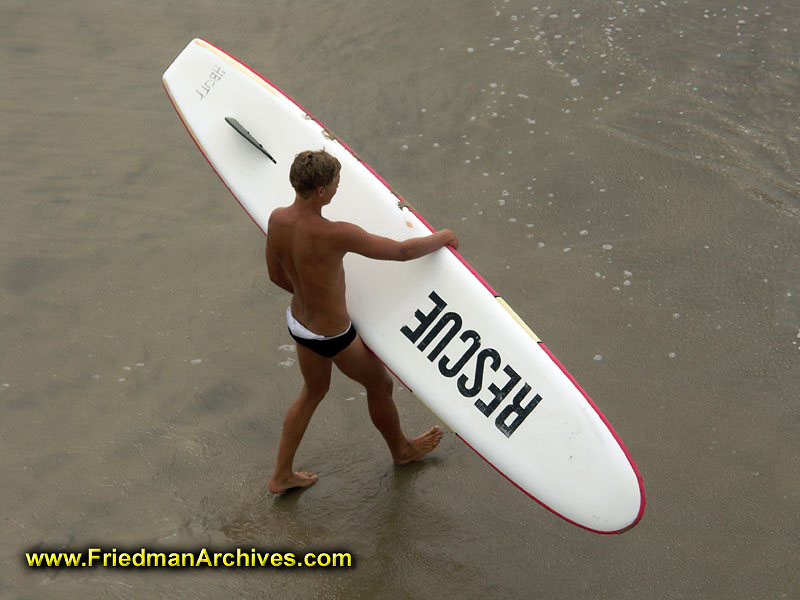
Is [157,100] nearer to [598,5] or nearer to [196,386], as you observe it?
[196,386]

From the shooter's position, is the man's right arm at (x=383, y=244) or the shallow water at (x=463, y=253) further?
the shallow water at (x=463, y=253)

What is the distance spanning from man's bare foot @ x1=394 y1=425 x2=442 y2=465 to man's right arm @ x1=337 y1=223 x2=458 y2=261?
87 centimetres

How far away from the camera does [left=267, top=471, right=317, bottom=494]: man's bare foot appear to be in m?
3.29

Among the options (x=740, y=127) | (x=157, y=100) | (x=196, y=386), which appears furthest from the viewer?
(x=157, y=100)

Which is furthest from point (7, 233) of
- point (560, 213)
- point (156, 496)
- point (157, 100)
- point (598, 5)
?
point (598, 5)

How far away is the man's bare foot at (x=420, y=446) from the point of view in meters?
3.41

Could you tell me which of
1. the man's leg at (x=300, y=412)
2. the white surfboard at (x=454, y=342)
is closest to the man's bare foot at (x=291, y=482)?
the man's leg at (x=300, y=412)

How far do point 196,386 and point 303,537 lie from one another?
1013 millimetres

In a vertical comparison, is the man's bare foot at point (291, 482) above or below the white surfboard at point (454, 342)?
below

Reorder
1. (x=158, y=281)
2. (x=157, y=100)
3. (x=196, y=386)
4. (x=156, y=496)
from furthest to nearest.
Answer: (x=157, y=100), (x=158, y=281), (x=196, y=386), (x=156, y=496)

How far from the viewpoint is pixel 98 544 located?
10.3 ft

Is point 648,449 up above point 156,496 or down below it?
above

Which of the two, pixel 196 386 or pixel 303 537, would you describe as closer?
pixel 303 537

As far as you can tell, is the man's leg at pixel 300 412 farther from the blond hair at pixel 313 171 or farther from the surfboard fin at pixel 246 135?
the surfboard fin at pixel 246 135
